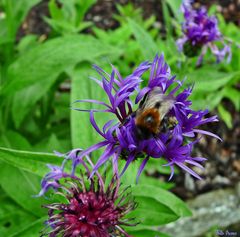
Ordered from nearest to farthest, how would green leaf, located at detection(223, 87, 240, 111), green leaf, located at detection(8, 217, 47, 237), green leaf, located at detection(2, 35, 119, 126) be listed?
green leaf, located at detection(8, 217, 47, 237) < green leaf, located at detection(2, 35, 119, 126) < green leaf, located at detection(223, 87, 240, 111)

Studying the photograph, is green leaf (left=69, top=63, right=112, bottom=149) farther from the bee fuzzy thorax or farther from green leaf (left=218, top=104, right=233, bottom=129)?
green leaf (left=218, top=104, right=233, bottom=129)

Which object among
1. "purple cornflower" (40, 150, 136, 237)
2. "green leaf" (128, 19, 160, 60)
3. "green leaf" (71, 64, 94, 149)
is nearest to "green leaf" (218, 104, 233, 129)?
"green leaf" (128, 19, 160, 60)

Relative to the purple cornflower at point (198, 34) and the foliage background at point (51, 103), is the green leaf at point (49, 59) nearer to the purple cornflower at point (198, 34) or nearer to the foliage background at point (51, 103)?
the foliage background at point (51, 103)

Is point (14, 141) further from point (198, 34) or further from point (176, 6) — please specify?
point (176, 6)

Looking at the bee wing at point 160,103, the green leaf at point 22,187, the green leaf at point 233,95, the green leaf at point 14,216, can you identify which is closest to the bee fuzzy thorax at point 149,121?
the bee wing at point 160,103

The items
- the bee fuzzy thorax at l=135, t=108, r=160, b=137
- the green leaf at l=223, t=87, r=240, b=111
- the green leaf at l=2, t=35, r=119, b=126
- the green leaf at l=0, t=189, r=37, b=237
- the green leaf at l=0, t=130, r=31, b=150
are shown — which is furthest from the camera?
the green leaf at l=223, t=87, r=240, b=111

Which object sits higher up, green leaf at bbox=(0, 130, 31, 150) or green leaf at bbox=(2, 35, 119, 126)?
green leaf at bbox=(2, 35, 119, 126)

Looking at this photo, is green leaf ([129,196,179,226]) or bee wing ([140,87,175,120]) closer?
bee wing ([140,87,175,120])
